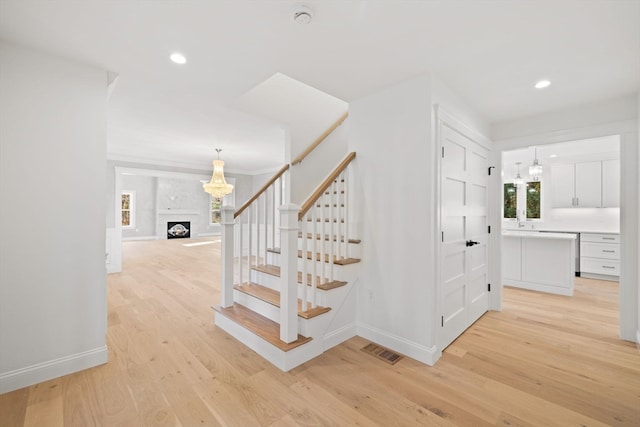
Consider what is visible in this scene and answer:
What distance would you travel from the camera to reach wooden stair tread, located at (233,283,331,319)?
2285mm

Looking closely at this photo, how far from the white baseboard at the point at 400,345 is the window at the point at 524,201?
560 centimetres

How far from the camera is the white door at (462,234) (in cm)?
244

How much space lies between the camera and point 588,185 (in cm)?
548

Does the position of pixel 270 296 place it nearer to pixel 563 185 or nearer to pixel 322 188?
pixel 322 188

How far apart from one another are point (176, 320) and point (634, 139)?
16.6ft

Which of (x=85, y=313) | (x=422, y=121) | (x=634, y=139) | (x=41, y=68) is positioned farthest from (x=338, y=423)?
(x=634, y=139)

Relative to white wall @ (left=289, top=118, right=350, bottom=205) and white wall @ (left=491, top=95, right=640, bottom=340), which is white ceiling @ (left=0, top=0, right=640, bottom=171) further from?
white wall @ (left=289, top=118, right=350, bottom=205)

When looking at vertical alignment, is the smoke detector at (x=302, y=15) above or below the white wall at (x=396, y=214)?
above

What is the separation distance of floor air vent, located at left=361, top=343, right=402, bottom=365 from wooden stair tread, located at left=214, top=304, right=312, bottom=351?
586 mm

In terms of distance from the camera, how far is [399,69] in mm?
2201

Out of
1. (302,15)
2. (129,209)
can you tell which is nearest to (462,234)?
(302,15)

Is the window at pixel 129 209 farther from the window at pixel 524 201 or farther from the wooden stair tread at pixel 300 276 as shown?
the window at pixel 524 201

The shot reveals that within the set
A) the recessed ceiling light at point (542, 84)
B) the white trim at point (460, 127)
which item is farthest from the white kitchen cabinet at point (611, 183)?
the recessed ceiling light at point (542, 84)

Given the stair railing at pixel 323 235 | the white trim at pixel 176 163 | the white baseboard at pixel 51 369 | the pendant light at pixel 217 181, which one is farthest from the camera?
the white trim at pixel 176 163
